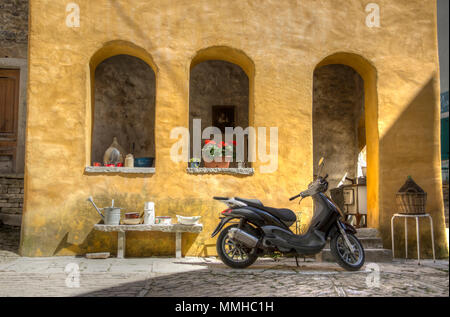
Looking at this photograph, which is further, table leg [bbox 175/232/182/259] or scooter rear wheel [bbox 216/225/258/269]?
table leg [bbox 175/232/182/259]

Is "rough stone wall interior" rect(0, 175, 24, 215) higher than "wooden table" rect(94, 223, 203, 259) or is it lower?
higher

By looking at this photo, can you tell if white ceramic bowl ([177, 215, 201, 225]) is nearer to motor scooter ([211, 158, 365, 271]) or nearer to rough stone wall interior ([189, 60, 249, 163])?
motor scooter ([211, 158, 365, 271])

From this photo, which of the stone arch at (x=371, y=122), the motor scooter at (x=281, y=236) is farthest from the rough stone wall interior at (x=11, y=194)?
the stone arch at (x=371, y=122)

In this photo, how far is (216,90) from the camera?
404 inches

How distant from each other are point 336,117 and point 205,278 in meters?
6.53

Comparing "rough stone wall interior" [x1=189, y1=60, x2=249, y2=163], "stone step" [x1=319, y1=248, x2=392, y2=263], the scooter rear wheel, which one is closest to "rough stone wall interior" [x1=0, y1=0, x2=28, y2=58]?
"rough stone wall interior" [x1=189, y1=60, x2=249, y2=163]

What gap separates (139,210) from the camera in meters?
6.64

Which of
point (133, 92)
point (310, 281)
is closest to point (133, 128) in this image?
point (133, 92)

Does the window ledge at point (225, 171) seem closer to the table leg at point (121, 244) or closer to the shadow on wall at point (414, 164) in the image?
the table leg at point (121, 244)

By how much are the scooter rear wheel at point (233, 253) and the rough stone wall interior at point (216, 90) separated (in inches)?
195

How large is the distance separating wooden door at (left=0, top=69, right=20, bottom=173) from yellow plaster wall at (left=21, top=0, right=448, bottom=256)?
348 centimetres

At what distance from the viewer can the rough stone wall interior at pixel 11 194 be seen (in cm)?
899

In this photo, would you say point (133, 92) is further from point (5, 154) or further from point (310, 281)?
point (310, 281)

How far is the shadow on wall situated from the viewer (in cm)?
684
